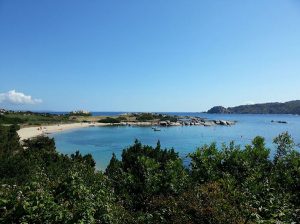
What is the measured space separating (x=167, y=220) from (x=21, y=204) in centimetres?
433

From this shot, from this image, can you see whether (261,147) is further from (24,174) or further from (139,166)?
(24,174)

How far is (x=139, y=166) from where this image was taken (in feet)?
68.5

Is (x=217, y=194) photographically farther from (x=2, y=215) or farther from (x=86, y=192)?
(x=2, y=215)

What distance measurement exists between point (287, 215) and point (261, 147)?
9.12 m

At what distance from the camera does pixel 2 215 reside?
888 centimetres

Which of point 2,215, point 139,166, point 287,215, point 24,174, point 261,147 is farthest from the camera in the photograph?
point 24,174

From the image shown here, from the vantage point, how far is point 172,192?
16891 millimetres

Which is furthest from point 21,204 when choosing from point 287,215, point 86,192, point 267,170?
point 267,170

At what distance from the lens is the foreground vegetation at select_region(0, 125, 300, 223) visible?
9133mm

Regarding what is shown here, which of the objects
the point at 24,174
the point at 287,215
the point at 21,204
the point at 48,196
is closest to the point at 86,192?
the point at 48,196

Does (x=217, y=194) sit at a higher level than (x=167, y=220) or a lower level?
higher

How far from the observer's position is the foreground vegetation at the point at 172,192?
360 inches

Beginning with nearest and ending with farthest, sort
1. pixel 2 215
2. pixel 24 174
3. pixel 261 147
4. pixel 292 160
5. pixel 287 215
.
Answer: pixel 2 215, pixel 287 215, pixel 292 160, pixel 261 147, pixel 24 174

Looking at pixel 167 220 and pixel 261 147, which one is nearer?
pixel 167 220
